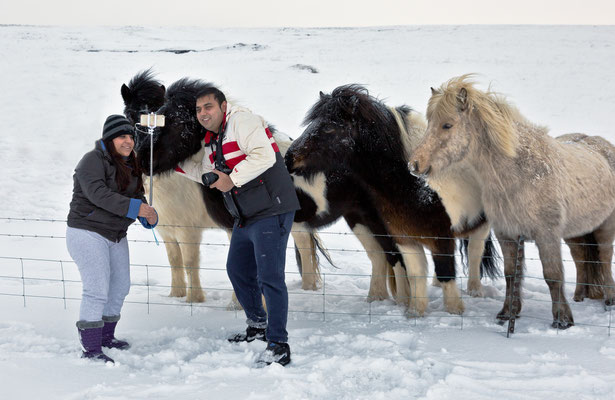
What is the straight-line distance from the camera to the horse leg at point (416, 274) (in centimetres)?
481

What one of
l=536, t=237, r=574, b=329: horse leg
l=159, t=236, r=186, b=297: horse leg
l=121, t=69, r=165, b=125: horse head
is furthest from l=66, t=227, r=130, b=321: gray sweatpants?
l=536, t=237, r=574, b=329: horse leg

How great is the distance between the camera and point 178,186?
5.31 meters

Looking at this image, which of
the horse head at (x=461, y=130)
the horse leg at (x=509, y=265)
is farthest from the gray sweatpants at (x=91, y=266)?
the horse leg at (x=509, y=265)

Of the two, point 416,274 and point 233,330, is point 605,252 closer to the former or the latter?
point 416,274

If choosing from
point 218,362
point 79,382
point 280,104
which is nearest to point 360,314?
point 218,362

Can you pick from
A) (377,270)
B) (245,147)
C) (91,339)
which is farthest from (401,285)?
(91,339)

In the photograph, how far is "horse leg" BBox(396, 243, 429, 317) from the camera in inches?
189

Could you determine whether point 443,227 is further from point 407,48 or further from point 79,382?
point 407,48

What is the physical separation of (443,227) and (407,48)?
28.7 meters

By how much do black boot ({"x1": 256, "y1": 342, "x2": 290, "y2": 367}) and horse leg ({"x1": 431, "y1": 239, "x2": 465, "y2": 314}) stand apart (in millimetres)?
1850

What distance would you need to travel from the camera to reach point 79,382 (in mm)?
3172

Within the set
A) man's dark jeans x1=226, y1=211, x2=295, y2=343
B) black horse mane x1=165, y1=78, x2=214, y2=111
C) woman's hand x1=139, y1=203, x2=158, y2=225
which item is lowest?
man's dark jeans x1=226, y1=211, x2=295, y2=343

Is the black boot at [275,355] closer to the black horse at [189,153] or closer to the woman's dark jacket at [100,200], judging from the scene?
the woman's dark jacket at [100,200]

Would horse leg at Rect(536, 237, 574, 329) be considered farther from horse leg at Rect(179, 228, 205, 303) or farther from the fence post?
horse leg at Rect(179, 228, 205, 303)
